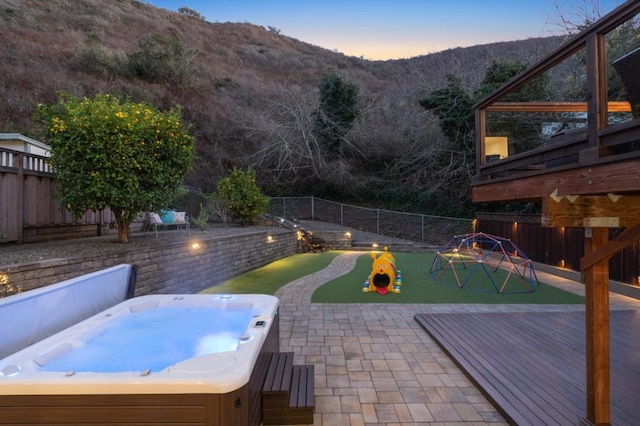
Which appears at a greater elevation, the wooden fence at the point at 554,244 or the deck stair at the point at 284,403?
the wooden fence at the point at 554,244

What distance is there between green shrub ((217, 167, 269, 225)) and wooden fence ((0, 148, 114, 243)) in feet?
18.3

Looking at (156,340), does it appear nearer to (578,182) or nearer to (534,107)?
(578,182)

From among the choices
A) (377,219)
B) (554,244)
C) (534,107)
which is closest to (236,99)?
(377,219)

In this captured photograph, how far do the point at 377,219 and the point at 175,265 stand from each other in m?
10.8

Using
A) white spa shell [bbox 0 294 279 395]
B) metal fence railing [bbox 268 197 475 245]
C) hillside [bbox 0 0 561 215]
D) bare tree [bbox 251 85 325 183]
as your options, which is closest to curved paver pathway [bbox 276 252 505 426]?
white spa shell [bbox 0 294 279 395]

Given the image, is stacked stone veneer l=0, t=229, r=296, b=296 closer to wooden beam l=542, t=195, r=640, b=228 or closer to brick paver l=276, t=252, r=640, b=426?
brick paver l=276, t=252, r=640, b=426

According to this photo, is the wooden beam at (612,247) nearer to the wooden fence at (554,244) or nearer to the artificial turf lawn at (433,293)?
the artificial turf lawn at (433,293)

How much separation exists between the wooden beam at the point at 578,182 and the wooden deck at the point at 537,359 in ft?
5.56

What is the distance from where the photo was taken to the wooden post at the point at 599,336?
2.38 meters

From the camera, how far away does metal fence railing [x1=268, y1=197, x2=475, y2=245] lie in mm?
14680

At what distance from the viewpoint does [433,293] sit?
685 centimetres

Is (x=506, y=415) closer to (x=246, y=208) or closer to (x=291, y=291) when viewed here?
(x=291, y=291)

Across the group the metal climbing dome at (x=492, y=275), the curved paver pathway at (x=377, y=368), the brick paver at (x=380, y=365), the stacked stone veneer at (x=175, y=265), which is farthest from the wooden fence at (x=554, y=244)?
the stacked stone veneer at (x=175, y=265)

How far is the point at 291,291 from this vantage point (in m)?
6.85
